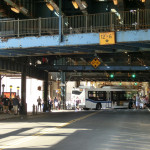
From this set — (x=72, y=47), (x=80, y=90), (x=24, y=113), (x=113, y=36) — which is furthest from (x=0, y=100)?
(x=80, y=90)

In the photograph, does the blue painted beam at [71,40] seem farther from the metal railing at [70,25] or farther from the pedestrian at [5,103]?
the pedestrian at [5,103]

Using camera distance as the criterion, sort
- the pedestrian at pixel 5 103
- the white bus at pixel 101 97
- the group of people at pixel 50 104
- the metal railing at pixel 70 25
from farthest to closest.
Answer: the white bus at pixel 101 97 → the group of people at pixel 50 104 → the pedestrian at pixel 5 103 → the metal railing at pixel 70 25

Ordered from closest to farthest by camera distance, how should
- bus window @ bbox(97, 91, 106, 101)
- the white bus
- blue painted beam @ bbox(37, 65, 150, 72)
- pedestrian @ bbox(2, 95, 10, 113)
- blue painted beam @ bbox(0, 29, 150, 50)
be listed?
blue painted beam @ bbox(0, 29, 150, 50), pedestrian @ bbox(2, 95, 10, 113), blue painted beam @ bbox(37, 65, 150, 72), the white bus, bus window @ bbox(97, 91, 106, 101)

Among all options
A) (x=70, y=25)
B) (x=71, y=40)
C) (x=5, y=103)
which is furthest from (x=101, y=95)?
(x=71, y=40)

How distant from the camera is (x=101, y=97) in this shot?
56.2 metres

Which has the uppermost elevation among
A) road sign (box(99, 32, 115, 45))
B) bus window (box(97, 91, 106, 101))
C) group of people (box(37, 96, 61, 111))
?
road sign (box(99, 32, 115, 45))

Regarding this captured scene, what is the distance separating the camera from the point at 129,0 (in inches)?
1447

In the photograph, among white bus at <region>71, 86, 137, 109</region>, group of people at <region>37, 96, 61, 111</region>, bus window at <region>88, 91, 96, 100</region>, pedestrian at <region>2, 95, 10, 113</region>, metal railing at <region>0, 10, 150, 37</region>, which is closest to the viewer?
metal railing at <region>0, 10, 150, 37</region>

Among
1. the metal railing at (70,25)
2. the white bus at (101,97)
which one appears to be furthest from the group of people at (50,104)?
the metal railing at (70,25)

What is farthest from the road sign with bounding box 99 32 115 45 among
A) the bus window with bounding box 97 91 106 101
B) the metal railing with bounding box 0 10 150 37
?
the bus window with bounding box 97 91 106 101

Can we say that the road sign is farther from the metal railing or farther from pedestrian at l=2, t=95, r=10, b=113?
pedestrian at l=2, t=95, r=10, b=113

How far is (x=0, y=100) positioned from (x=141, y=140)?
81.8 ft

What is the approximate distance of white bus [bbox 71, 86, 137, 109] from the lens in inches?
2137

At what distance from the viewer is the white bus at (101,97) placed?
54.3 meters
